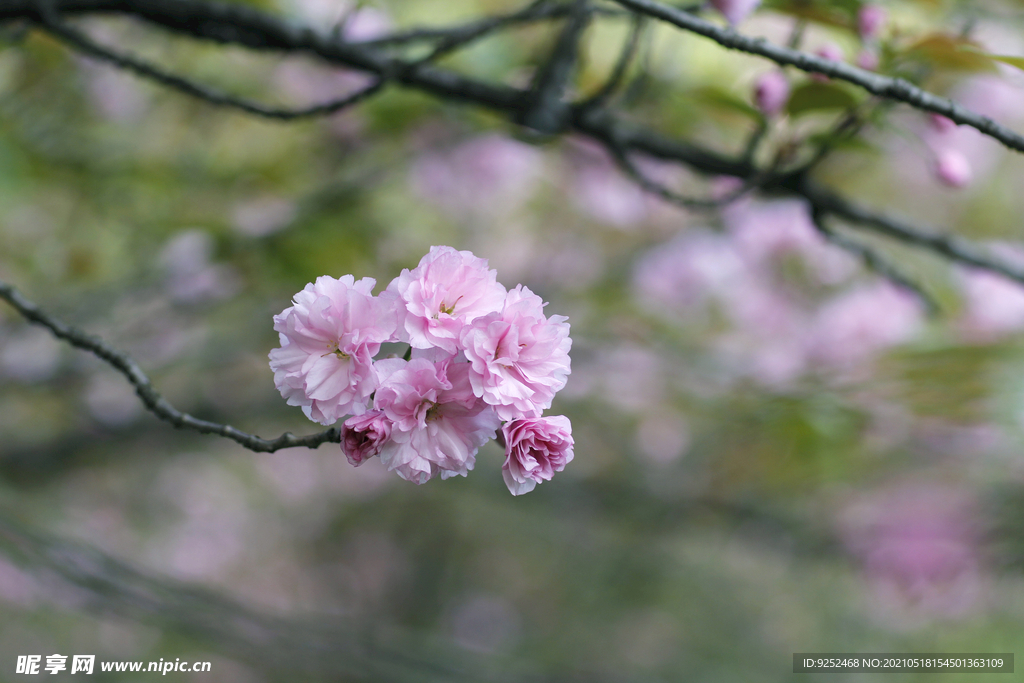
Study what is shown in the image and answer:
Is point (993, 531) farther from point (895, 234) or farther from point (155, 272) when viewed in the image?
point (155, 272)

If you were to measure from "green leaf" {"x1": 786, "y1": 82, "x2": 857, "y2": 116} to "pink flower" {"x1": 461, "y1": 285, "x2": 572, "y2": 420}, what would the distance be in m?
0.52

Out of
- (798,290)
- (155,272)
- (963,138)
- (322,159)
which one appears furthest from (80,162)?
(963,138)

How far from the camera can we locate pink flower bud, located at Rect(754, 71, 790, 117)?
2.87 feet

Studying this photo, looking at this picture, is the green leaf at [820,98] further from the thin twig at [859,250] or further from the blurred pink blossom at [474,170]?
the blurred pink blossom at [474,170]

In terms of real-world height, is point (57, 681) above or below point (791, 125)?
below

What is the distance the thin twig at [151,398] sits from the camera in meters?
0.48

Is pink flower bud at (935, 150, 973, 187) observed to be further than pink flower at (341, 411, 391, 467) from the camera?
Yes

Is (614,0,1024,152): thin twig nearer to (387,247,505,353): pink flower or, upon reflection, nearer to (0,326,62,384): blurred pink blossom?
(387,247,505,353): pink flower

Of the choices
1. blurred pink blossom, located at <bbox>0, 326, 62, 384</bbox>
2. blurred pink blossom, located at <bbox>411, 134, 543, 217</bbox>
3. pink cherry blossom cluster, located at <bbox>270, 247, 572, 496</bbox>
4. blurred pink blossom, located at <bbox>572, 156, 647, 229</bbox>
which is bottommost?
pink cherry blossom cluster, located at <bbox>270, 247, 572, 496</bbox>

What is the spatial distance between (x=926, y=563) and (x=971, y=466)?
785 mm

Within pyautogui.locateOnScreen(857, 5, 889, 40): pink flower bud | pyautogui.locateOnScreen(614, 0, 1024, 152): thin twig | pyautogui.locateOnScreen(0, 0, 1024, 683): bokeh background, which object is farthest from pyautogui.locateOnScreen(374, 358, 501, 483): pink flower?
pyautogui.locateOnScreen(857, 5, 889, 40): pink flower bud

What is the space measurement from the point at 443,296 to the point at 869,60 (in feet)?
2.25

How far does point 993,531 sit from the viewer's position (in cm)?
190

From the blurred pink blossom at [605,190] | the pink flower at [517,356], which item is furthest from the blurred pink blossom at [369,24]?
the pink flower at [517,356]
